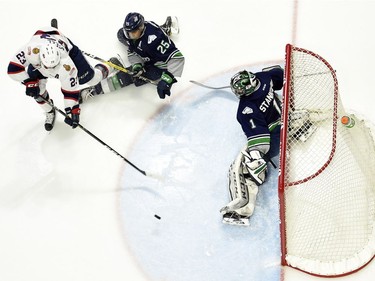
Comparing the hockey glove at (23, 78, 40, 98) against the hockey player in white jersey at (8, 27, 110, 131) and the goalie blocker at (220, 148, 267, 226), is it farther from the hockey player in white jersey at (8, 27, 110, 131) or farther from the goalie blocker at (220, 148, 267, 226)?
the goalie blocker at (220, 148, 267, 226)

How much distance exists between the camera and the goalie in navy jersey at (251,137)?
3537mm

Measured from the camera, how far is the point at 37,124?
4312mm

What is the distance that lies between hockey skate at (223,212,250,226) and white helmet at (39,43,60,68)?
4.84 ft

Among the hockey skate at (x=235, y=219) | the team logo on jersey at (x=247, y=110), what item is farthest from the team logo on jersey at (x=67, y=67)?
the hockey skate at (x=235, y=219)

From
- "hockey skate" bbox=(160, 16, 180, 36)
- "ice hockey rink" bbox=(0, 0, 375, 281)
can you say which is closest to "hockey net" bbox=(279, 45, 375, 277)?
"ice hockey rink" bbox=(0, 0, 375, 281)

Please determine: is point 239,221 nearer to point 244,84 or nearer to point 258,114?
point 258,114

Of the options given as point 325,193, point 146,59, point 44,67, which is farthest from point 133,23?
point 325,193

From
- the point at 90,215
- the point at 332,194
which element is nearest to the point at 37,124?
the point at 90,215

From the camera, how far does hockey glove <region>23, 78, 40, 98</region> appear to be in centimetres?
381

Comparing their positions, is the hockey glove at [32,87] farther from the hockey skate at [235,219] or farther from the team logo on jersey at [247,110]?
the hockey skate at [235,219]

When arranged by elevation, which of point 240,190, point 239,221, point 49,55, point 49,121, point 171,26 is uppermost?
point 49,55

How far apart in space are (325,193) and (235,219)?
602mm

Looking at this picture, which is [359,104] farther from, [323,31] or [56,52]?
[56,52]

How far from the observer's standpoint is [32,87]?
381 centimetres
